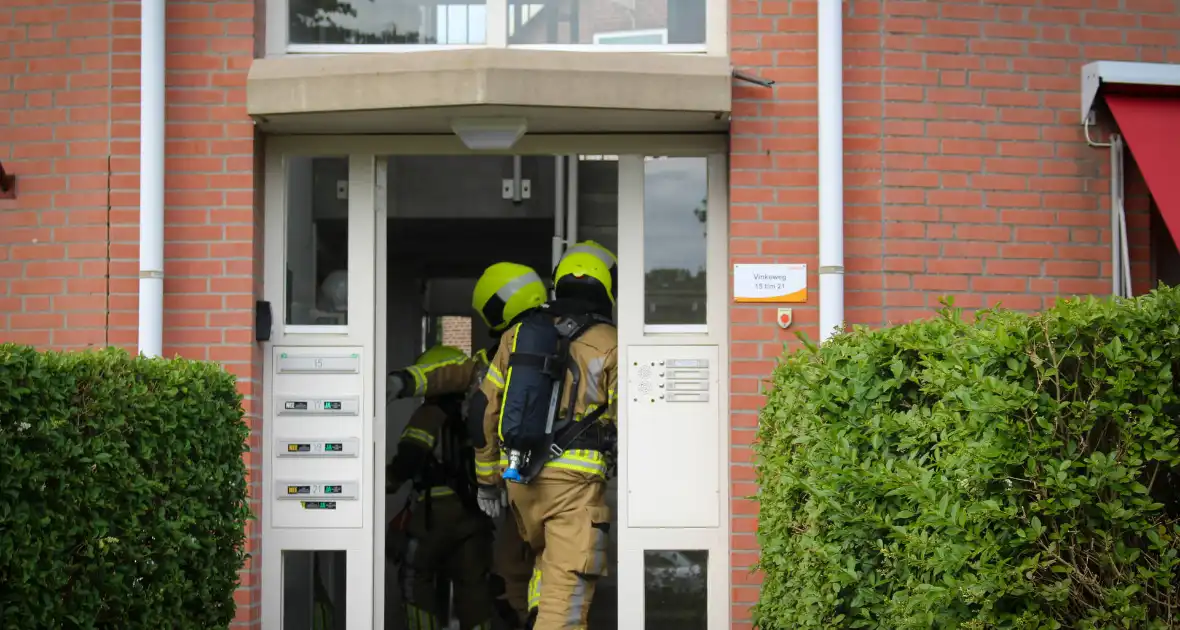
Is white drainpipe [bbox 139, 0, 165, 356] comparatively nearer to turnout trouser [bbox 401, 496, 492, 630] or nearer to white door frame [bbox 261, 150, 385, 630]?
white door frame [bbox 261, 150, 385, 630]

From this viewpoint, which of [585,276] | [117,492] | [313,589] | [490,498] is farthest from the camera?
[490,498]

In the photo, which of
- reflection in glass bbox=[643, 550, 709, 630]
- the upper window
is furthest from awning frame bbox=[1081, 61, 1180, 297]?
reflection in glass bbox=[643, 550, 709, 630]

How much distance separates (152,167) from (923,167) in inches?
139

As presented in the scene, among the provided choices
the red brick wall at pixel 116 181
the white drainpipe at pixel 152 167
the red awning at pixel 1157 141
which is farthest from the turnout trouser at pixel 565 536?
the red awning at pixel 1157 141

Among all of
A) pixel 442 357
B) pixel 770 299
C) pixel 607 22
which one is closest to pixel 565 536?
pixel 770 299

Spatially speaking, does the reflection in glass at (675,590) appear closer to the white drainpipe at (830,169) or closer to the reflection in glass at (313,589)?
the white drainpipe at (830,169)

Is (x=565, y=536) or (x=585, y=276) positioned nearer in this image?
(x=565, y=536)

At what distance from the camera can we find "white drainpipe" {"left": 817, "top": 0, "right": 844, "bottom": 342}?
6668 mm

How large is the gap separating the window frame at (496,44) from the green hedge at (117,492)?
1961 millimetres

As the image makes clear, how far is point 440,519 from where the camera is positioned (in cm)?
926

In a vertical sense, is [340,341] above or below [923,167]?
below

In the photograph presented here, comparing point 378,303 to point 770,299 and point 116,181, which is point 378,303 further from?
point 770,299

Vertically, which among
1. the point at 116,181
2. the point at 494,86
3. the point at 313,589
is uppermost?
the point at 494,86

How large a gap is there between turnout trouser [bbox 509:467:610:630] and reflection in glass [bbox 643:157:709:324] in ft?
3.09
